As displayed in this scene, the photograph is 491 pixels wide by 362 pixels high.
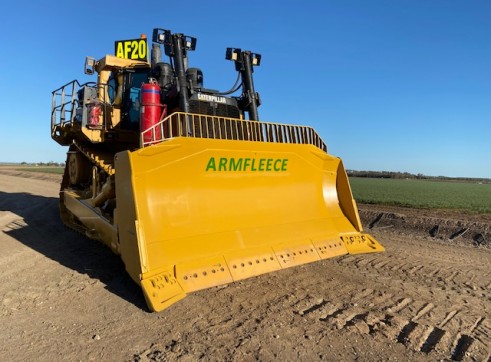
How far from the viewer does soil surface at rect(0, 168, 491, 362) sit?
2.99 meters

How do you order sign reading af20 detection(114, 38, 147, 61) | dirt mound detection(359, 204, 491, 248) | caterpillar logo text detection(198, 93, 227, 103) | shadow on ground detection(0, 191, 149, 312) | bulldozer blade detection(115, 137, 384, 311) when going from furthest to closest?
dirt mound detection(359, 204, 491, 248)
sign reading af20 detection(114, 38, 147, 61)
caterpillar logo text detection(198, 93, 227, 103)
shadow on ground detection(0, 191, 149, 312)
bulldozer blade detection(115, 137, 384, 311)

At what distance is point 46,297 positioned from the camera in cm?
422

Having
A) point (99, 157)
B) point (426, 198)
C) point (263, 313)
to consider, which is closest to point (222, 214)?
point (263, 313)

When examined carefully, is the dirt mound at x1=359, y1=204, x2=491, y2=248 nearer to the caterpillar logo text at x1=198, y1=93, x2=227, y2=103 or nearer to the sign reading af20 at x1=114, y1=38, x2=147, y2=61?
the caterpillar logo text at x1=198, y1=93, x2=227, y2=103

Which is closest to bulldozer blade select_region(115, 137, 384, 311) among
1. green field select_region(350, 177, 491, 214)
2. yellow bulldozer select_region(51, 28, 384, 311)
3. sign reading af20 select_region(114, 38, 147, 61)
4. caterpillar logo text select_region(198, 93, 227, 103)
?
yellow bulldozer select_region(51, 28, 384, 311)

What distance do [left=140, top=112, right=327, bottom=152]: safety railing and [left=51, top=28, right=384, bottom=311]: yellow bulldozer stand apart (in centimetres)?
2

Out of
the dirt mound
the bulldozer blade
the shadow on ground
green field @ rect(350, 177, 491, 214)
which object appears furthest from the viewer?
green field @ rect(350, 177, 491, 214)

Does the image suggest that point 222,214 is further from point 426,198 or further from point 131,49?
point 426,198

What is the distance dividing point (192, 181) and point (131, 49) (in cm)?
403

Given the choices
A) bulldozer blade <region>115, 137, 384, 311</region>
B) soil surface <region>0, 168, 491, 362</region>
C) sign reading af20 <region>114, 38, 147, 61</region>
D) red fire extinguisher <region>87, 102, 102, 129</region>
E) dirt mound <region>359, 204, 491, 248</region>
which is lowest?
soil surface <region>0, 168, 491, 362</region>

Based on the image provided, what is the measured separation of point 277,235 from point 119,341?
2.48m

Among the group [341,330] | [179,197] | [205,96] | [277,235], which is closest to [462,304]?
[341,330]

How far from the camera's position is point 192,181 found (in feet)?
15.5

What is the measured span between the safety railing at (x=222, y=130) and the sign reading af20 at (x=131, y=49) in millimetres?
2655
